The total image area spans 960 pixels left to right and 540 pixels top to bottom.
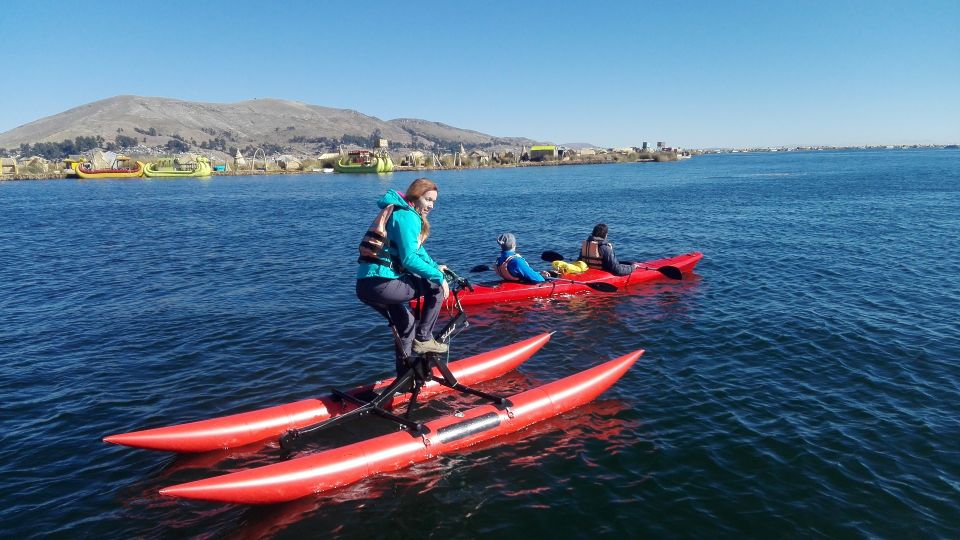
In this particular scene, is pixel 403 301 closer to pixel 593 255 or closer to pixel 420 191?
pixel 420 191

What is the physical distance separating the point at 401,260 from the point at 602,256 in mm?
11606

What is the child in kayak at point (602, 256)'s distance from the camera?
17188 mm

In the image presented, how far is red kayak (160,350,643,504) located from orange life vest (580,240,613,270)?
7.91m

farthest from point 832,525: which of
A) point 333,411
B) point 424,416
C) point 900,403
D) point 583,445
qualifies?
point 333,411

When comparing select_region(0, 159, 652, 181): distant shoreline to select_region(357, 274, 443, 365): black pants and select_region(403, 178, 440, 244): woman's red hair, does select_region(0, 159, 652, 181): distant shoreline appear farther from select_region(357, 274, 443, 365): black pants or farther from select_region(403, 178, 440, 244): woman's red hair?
select_region(403, 178, 440, 244): woman's red hair

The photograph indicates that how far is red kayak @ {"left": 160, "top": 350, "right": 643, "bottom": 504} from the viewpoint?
20.3 ft

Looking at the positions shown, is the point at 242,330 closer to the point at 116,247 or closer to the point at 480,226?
the point at 116,247

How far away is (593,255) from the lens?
1745 cm

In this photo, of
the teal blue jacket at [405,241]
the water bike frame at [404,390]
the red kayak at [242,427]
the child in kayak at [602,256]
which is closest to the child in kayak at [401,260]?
the teal blue jacket at [405,241]

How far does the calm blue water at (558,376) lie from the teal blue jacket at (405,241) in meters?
2.89

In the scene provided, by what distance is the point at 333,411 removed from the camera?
27.8ft

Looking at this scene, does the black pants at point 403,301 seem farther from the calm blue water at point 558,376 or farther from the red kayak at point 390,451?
the calm blue water at point 558,376

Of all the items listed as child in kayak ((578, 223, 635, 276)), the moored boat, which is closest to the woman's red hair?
child in kayak ((578, 223, 635, 276))

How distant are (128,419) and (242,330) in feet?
16.0
